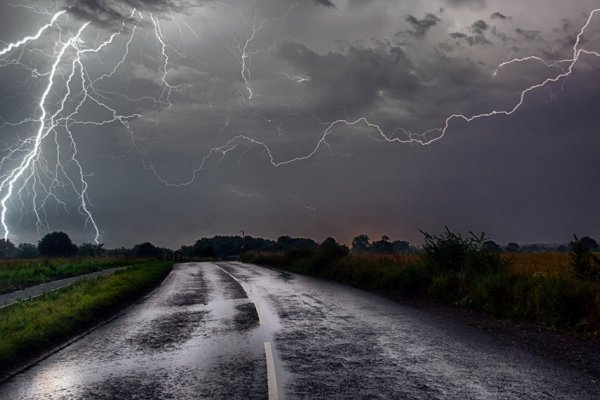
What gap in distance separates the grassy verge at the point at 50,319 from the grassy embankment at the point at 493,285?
981 cm

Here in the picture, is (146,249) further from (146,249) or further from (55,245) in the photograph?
(55,245)

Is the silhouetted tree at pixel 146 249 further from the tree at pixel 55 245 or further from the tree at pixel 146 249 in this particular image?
the tree at pixel 55 245

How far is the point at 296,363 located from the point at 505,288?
8.06 meters

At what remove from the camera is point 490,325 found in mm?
10594

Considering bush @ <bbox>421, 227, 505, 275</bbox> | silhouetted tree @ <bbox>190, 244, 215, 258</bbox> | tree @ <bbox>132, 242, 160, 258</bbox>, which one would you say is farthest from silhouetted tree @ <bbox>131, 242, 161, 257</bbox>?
bush @ <bbox>421, 227, 505, 275</bbox>

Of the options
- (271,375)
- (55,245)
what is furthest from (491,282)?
(55,245)

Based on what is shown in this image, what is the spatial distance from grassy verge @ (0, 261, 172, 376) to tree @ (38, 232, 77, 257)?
10331cm

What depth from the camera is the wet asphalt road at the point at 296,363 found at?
5738 mm

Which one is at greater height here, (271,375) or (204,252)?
(204,252)

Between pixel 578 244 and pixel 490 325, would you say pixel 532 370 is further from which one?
pixel 578 244

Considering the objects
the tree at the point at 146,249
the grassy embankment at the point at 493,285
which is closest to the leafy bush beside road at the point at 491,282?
the grassy embankment at the point at 493,285

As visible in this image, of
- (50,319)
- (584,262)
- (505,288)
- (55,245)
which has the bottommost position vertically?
(50,319)

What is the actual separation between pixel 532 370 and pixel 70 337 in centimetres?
870

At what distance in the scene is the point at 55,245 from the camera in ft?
360
